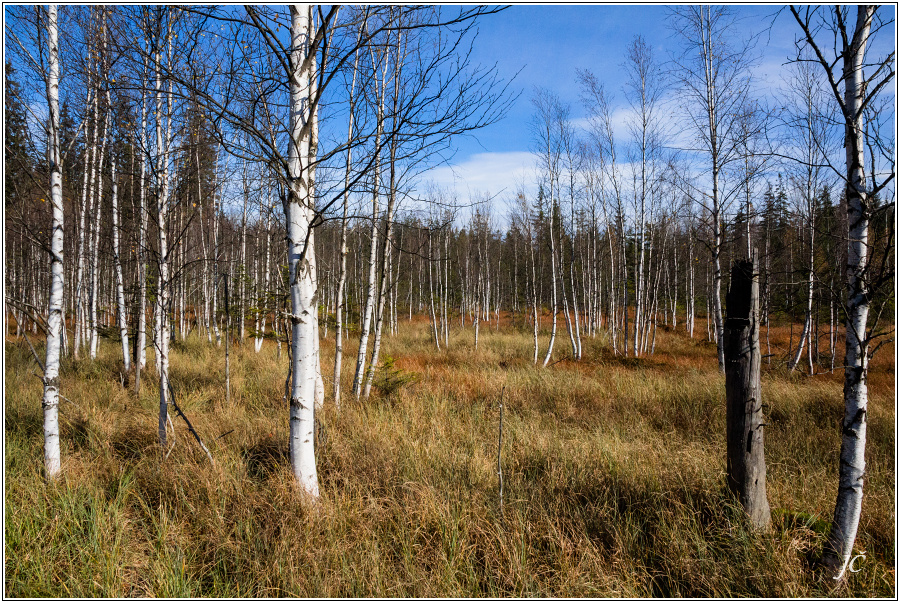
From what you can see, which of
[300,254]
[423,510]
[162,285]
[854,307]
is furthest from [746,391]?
[162,285]

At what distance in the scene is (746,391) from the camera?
276 cm

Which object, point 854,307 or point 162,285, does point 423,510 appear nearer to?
point 854,307

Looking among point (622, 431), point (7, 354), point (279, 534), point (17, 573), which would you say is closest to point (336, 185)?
point (279, 534)

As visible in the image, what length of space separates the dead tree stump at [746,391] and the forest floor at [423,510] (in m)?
0.19

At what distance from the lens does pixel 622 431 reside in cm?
534

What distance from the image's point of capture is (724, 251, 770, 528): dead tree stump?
8.96 feet

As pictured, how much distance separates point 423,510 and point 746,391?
2398 mm

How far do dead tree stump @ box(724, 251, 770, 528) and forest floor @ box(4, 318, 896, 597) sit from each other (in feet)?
0.63

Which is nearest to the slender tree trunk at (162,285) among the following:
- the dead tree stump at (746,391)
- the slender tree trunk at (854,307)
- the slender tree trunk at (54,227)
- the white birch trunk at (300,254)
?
the slender tree trunk at (54,227)

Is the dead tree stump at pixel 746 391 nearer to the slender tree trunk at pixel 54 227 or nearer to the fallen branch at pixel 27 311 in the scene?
the fallen branch at pixel 27 311

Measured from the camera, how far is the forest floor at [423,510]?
251 cm

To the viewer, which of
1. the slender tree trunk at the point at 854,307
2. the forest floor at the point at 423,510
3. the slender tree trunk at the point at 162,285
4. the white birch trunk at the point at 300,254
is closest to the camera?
the slender tree trunk at the point at 854,307

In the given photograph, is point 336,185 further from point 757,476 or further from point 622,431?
point 622,431

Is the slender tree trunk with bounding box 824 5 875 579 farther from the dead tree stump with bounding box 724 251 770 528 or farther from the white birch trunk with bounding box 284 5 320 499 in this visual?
the white birch trunk with bounding box 284 5 320 499
